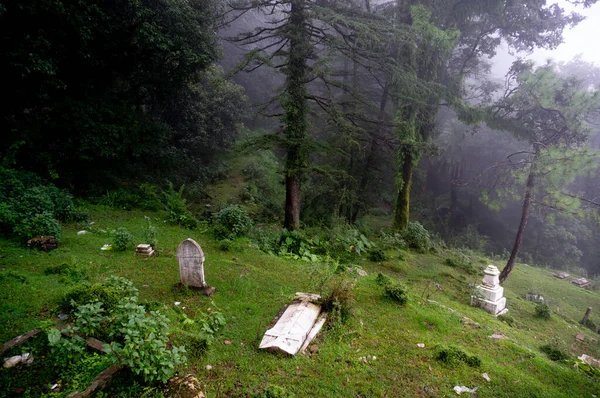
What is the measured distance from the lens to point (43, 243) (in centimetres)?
639

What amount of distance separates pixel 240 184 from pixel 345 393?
1719 cm

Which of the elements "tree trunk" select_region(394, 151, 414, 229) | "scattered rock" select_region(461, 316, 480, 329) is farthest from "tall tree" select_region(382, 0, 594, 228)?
"scattered rock" select_region(461, 316, 480, 329)

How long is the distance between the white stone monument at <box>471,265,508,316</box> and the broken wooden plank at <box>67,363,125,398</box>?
8.05m

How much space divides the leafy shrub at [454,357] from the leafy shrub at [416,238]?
7.83 meters

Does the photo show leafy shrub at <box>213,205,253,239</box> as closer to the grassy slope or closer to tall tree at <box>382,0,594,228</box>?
the grassy slope

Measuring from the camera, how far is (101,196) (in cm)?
1066

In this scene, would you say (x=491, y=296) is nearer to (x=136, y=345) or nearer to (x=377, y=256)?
(x=377, y=256)

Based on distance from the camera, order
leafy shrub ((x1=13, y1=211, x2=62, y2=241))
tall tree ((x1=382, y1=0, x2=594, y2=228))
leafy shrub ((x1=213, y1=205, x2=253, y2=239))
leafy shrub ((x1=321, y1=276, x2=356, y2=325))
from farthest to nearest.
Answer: tall tree ((x1=382, y1=0, x2=594, y2=228)) → leafy shrub ((x1=213, y1=205, x2=253, y2=239)) → leafy shrub ((x1=13, y1=211, x2=62, y2=241)) → leafy shrub ((x1=321, y1=276, x2=356, y2=325))

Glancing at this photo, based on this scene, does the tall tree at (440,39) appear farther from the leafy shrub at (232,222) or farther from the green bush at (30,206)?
the green bush at (30,206)

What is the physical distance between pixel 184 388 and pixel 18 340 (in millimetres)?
2091

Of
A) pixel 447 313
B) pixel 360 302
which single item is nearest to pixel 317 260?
pixel 360 302

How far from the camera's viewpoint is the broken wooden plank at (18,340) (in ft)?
11.3

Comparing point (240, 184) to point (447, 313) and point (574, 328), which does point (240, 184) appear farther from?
point (574, 328)

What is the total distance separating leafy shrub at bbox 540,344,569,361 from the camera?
567 centimetres
